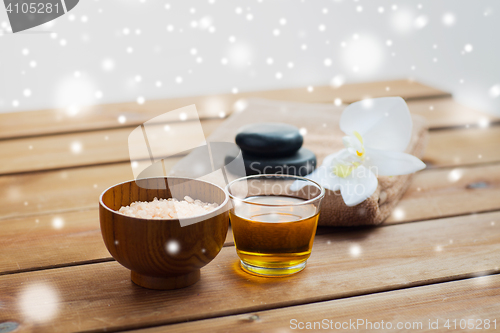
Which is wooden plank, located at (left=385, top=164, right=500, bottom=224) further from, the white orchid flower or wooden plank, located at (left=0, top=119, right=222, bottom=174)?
wooden plank, located at (left=0, top=119, right=222, bottom=174)

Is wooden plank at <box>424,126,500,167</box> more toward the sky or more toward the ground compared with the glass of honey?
more toward the ground

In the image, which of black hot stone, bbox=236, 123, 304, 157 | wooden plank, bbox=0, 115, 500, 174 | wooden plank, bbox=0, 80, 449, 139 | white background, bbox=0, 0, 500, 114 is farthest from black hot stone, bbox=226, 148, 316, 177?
white background, bbox=0, 0, 500, 114

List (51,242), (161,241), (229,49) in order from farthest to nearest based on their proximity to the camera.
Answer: (229,49) → (51,242) → (161,241)

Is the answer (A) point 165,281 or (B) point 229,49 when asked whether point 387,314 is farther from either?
(B) point 229,49

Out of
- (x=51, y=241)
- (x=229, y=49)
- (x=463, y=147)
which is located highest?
(x=229, y=49)

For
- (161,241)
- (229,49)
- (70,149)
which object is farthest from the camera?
(229,49)

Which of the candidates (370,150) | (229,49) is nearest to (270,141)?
(370,150)

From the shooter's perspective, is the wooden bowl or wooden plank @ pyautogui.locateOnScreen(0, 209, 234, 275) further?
wooden plank @ pyautogui.locateOnScreen(0, 209, 234, 275)

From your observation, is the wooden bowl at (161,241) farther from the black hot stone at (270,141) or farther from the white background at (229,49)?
the white background at (229,49)
